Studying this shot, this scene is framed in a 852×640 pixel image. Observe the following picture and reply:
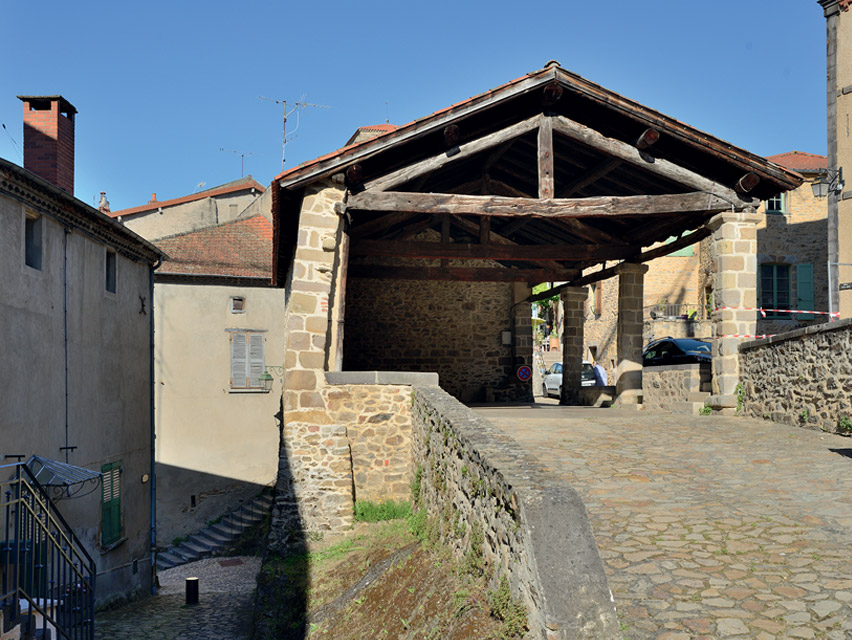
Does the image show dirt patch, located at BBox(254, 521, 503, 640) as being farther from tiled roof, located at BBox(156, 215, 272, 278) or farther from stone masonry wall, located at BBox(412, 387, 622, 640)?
tiled roof, located at BBox(156, 215, 272, 278)

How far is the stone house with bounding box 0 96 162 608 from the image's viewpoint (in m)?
8.64

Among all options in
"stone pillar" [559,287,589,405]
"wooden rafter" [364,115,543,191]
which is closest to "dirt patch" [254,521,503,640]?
"wooden rafter" [364,115,543,191]

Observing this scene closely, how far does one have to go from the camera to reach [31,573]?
267 inches

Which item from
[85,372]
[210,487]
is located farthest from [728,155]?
[210,487]

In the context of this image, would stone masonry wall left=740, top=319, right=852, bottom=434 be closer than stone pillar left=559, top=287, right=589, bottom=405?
Yes

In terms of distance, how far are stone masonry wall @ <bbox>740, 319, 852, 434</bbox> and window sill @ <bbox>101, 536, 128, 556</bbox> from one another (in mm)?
9554

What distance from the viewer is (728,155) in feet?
36.5

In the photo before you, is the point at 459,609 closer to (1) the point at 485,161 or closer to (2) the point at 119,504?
(2) the point at 119,504

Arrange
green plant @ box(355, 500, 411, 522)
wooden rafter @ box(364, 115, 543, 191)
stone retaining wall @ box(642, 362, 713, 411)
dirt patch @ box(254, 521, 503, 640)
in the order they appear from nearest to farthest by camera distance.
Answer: dirt patch @ box(254, 521, 503, 640) < green plant @ box(355, 500, 411, 522) < wooden rafter @ box(364, 115, 543, 191) < stone retaining wall @ box(642, 362, 713, 411)

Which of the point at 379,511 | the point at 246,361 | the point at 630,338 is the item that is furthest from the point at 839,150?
the point at 246,361

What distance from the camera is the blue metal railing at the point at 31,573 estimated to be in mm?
6500

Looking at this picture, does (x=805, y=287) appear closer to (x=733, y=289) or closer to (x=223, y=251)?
(x=733, y=289)

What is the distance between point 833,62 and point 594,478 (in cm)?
1648

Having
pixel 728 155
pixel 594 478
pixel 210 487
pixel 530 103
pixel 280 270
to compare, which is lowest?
pixel 210 487
